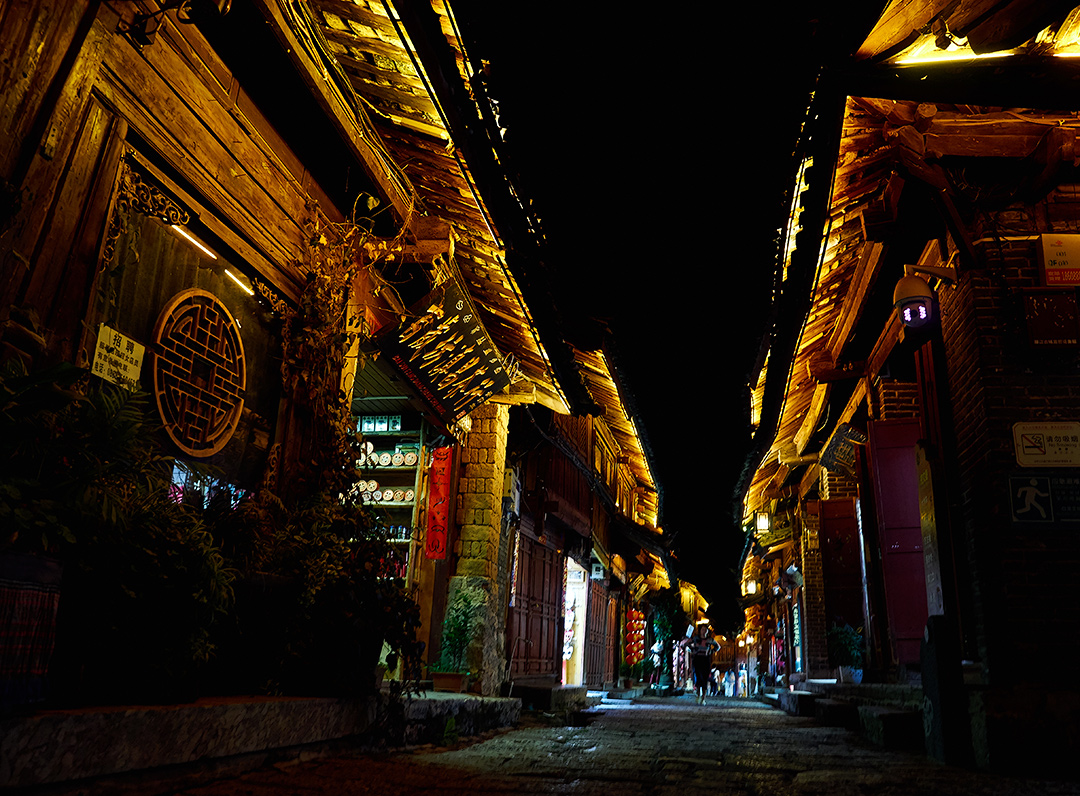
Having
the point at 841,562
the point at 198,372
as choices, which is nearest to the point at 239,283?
the point at 198,372

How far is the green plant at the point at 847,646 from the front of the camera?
1406 centimetres

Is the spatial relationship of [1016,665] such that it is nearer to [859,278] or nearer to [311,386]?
[859,278]

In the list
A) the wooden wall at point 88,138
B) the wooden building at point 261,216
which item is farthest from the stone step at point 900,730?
the wooden wall at point 88,138

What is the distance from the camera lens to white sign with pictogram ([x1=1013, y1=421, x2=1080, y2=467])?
21.7ft

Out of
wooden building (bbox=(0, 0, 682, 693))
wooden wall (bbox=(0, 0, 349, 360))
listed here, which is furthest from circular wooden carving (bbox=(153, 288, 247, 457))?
wooden wall (bbox=(0, 0, 349, 360))

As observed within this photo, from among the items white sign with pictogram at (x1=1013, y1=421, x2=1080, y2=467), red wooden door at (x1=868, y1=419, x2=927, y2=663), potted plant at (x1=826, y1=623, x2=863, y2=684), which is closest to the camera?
white sign with pictogram at (x1=1013, y1=421, x2=1080, y2=467)

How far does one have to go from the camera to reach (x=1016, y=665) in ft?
20.5

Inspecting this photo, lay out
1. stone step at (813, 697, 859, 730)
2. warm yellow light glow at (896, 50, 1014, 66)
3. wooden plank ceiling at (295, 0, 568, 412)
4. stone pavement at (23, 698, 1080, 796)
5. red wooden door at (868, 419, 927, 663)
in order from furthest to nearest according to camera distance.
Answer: stone step at (813, 697, 859, 730)
red wooden door at (868, 419, 927, 663)
wooden plank ceiling at (295, 0, 568, 412)
warm yellow light glow at (896, 50, 1014, 66)
stone pavement at (23, 698, 1080, 796)

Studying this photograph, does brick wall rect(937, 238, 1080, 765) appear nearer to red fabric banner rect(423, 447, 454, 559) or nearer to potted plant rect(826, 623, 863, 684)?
red fabric banner rect(423, 447, 454, 559)

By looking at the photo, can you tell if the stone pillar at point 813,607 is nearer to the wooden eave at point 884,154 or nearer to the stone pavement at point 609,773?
the wooden eave at point 884,154

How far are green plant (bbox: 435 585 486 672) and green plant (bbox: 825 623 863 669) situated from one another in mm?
7849

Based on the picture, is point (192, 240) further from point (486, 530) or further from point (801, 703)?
point (801, 703)

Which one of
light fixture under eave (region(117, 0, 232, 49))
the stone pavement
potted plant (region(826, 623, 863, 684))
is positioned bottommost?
the stone pavement

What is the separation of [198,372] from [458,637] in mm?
6455
